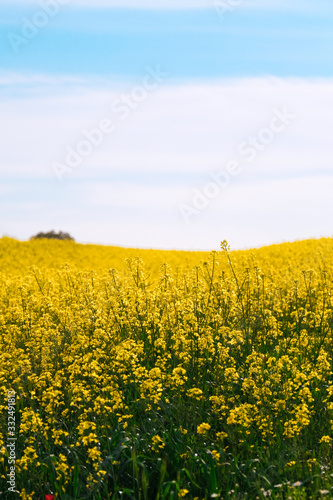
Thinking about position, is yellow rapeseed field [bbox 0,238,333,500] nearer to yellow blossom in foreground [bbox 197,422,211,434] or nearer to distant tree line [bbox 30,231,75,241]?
yellow blossom in foreground [bbox 197,422,211,434]

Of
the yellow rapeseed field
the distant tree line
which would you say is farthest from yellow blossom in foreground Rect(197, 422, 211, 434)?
the distant tree line

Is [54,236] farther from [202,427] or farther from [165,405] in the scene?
[202,427]

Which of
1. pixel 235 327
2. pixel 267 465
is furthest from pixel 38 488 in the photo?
pixel 235 327

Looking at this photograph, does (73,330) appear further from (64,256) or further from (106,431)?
(64,256)

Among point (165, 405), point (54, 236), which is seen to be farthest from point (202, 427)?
point (54, 236)

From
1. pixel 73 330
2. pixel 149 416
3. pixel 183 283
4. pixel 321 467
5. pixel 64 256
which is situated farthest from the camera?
pixel 64 256

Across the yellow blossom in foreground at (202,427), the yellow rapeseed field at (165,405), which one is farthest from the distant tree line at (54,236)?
the yellow blossom in foreground at (202,427)

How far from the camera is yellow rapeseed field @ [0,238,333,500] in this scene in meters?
4.42

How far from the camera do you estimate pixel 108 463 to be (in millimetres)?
4457

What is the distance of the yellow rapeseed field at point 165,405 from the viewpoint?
4422mm

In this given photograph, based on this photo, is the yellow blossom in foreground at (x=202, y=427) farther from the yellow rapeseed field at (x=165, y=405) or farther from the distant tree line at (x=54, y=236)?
the distant tree line at (x=54, y=236)

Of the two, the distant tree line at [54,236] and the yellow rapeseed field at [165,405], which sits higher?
the distant tree line at [54,236]

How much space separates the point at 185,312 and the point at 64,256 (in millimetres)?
18252

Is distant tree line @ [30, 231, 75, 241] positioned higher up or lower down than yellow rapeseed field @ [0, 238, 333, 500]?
higher up
